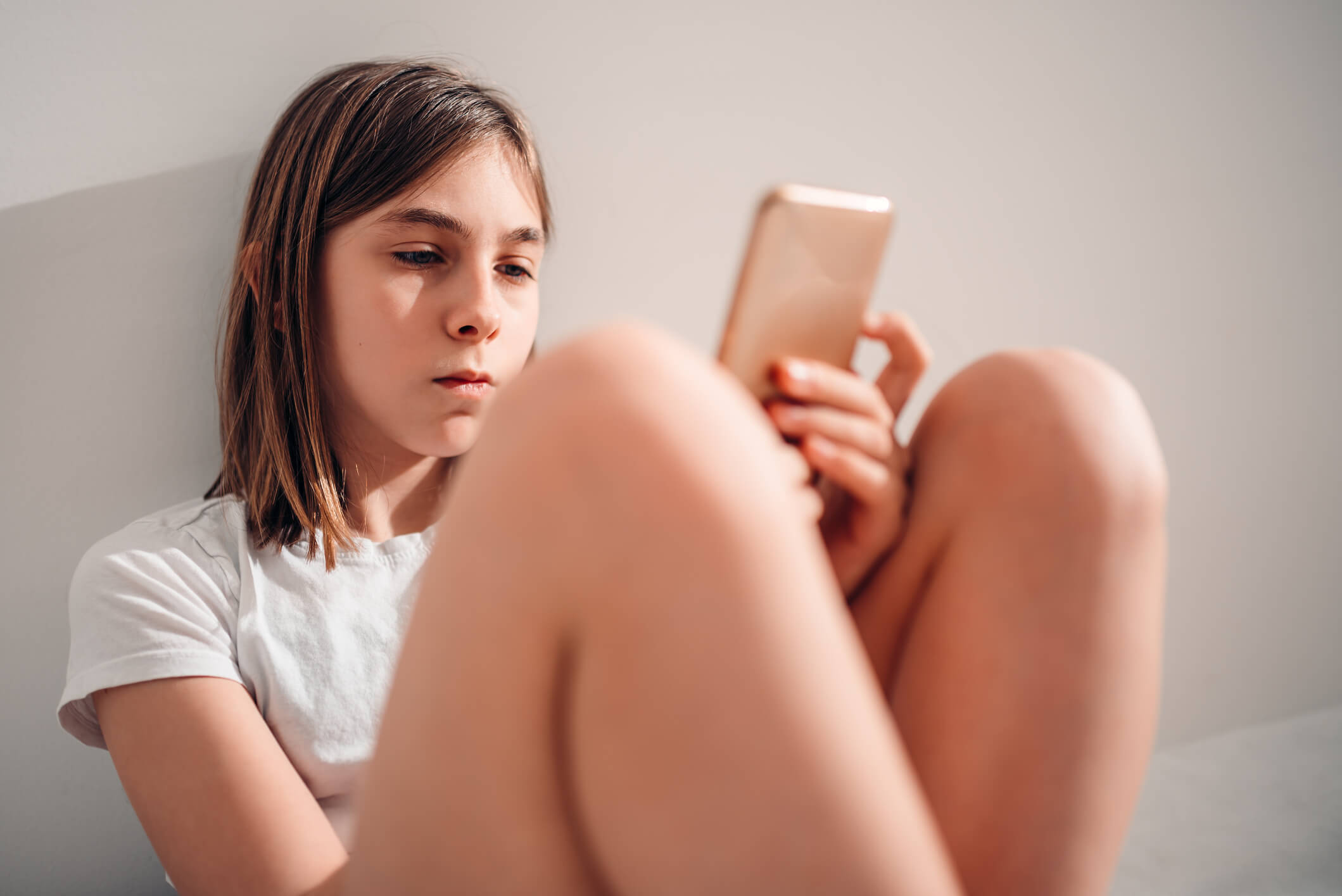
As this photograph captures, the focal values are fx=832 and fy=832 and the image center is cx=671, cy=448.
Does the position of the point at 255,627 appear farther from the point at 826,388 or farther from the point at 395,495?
the point at 826,388

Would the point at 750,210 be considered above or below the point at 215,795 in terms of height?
above

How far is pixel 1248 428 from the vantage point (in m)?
1.35

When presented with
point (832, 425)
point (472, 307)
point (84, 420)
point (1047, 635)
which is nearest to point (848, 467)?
point (832, 425)

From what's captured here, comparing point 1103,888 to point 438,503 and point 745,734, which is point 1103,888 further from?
point 438,503

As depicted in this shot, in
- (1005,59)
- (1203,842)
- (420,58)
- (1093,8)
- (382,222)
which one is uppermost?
(1093,8)

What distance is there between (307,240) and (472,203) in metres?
0.15

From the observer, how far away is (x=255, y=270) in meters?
0.79

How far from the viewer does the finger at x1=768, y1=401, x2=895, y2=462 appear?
20.6 inches

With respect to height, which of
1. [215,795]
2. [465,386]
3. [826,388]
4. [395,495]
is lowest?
[215,795]

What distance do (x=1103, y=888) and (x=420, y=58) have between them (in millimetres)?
930

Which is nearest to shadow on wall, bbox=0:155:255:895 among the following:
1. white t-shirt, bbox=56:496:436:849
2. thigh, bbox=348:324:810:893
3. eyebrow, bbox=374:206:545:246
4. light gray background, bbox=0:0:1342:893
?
light gray background, bbox=0:0:1342:893

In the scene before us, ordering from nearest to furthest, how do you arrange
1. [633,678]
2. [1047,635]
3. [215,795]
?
[633,678] < [1047,635] < [215,795]

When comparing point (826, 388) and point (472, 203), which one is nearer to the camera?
point (826, 388)

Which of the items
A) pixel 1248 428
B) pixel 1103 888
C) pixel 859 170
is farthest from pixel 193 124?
pixel 1248 428
